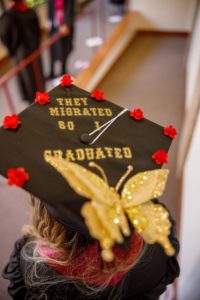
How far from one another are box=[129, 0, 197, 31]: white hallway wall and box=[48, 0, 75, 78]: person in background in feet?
6.18

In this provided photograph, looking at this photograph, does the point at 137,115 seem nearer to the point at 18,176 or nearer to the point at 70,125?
the point at 70,125

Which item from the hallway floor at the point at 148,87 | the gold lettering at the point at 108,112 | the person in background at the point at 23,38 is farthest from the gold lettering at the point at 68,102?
the person in background at the point at 23,38

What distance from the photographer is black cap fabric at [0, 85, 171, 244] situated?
0.54m

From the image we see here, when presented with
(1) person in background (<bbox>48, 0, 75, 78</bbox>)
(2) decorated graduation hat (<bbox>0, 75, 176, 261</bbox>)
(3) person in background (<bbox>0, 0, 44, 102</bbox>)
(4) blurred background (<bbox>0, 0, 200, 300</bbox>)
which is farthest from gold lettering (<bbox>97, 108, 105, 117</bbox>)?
(1) person in background (<bbox>48, 0, 75, 78</bbox>)

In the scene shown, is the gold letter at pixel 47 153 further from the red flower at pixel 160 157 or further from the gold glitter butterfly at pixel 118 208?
the red flower at pixel 160 157

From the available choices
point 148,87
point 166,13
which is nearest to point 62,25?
point 148,87

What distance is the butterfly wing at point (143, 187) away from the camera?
19.8 inches

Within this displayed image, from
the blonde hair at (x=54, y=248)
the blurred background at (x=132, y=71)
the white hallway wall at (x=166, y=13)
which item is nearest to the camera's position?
the blonde hair at (x=54, y=248)

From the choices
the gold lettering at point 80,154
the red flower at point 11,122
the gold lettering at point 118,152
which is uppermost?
the red flower at point 11,122

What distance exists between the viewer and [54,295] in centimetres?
73

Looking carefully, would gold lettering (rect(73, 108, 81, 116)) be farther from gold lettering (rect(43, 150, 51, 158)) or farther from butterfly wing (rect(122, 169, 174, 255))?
butterfly wing (rect(122, 169, 174, 255))

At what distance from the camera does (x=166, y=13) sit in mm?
4066

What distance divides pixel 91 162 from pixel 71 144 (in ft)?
0.26

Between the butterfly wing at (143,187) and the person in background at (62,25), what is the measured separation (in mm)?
2573
